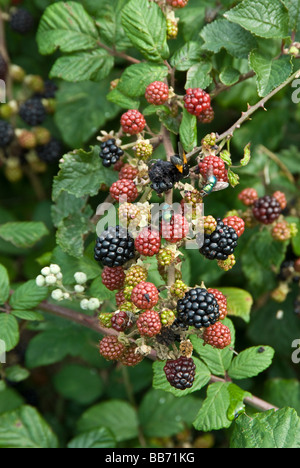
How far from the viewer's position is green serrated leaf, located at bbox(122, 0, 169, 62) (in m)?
1.96

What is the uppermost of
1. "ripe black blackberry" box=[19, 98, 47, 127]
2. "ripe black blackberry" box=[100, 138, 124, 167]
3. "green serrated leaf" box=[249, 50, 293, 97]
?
"green serrated leaf" box=[249, 50, 293, 97]

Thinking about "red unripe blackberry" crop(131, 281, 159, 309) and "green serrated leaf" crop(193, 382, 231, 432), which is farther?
"green serrated leaf" crop(193, 382, 231, 432)

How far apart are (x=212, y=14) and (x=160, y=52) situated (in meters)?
0.48

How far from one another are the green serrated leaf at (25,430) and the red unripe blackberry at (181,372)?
1.11 meters

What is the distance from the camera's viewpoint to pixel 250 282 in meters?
2.63

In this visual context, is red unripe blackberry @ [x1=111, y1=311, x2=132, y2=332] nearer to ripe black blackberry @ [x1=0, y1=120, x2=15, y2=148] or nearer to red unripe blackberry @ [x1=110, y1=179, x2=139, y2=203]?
red unripe blackberry @ [x1=110, y1=179, x2=139, y2=203]

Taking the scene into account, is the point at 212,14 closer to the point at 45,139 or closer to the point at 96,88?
the point at 96,88

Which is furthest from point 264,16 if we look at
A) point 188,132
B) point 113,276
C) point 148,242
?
point 113,276

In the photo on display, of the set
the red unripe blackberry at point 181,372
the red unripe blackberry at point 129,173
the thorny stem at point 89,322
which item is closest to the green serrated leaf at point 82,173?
the red unripe blackberry at point 129,173

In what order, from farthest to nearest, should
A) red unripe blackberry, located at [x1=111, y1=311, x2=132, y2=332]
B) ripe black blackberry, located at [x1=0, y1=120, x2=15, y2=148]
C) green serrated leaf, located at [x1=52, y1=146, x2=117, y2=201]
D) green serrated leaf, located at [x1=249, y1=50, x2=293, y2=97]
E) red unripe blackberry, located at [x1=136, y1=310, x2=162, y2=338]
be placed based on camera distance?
ripe black blackberry, located at [x1=0, y1=120, x2=15, y2=148]
green serrated leaf, located at [x1=52, y1=146, x2=117, y2=201]
green serrated leaf, located at [x1=249, y1=50, x2=293, y2=97]
red unripe blackberry, located at [x1=111, y1=311, x2=132, y2=332]
red unripe blackberry, located at [x1=136, y1=310, x2=162, y2=338]

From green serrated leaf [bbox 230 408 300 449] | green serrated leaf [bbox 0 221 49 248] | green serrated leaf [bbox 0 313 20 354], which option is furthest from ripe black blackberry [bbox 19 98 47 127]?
green serrated leaf [bbox 230 408 300 449]

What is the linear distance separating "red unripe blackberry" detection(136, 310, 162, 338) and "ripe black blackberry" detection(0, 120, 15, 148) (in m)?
1.62
